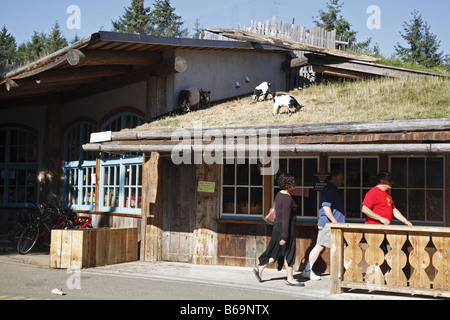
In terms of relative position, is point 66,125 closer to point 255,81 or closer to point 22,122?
point 22,122

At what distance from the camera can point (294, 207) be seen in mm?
9125

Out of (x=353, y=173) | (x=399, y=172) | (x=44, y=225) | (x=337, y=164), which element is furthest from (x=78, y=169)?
(x=399, y=172)

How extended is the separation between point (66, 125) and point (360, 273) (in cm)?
1084

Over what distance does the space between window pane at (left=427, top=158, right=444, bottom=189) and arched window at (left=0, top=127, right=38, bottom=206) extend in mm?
11872

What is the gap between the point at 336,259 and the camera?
8.11 metres

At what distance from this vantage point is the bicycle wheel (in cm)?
1303

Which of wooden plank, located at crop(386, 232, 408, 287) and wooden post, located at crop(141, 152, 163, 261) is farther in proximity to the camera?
wooden post, located at crop(141, 152, 163, 261)

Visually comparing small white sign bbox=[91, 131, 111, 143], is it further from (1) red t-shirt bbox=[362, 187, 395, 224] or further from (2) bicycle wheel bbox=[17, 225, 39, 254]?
(1) red t-shirt bbox=[362, 187, 395, 224]

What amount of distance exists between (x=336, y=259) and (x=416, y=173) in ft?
8.62

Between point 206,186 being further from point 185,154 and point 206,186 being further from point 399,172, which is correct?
point 399,172

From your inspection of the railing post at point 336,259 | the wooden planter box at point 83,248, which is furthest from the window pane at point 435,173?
the wooden planter box at point 83,248

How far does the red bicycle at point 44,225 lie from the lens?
13.1 metres

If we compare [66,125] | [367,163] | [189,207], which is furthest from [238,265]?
[66,125]

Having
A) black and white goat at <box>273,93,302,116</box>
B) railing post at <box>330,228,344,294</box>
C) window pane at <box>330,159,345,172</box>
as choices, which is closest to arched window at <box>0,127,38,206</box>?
black and white goat at <box>273,93,302,116</box>
